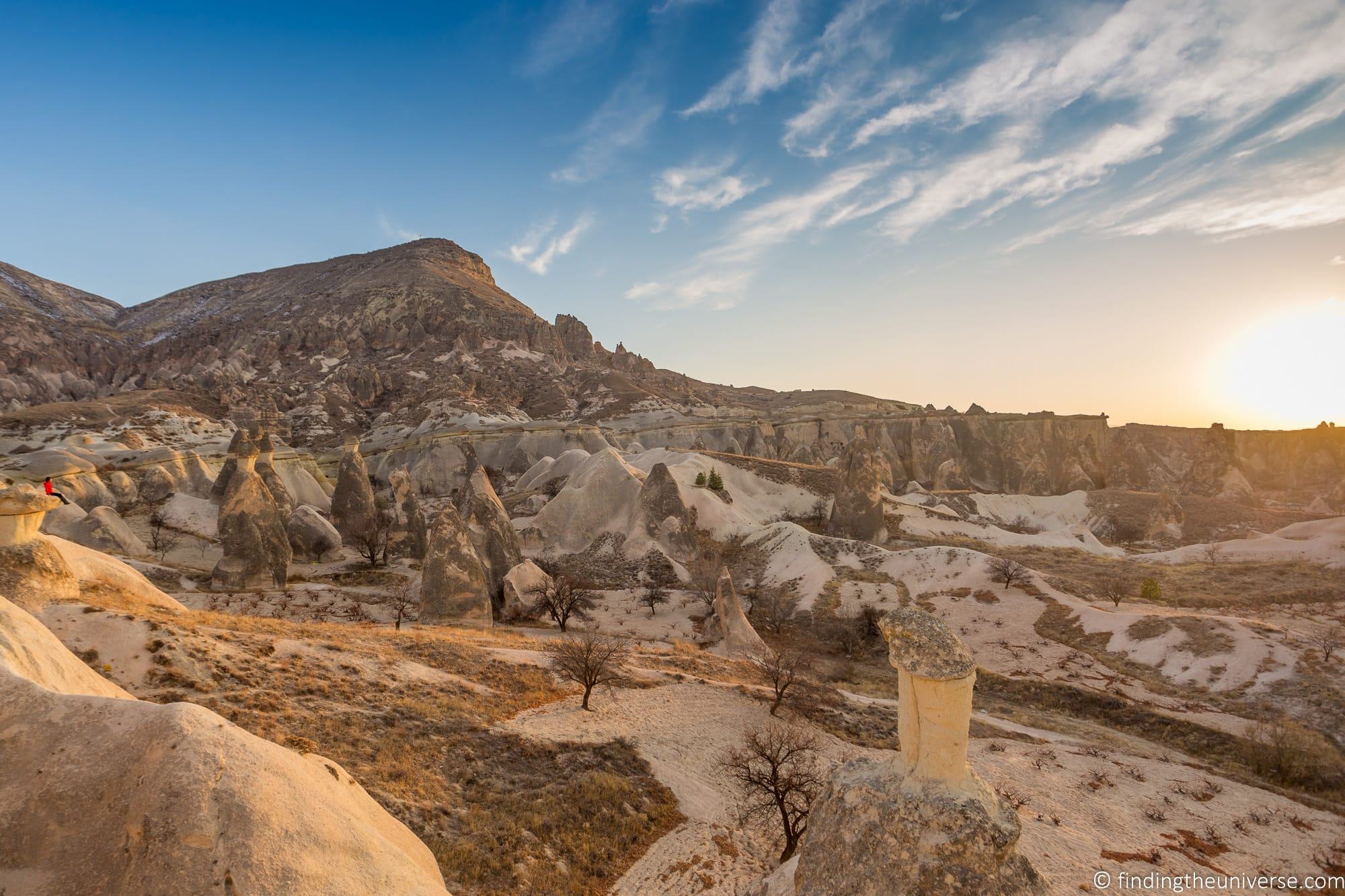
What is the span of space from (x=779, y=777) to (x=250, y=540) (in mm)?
30429

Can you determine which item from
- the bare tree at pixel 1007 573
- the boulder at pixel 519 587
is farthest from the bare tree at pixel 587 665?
the bare tree at pixel 1007 573

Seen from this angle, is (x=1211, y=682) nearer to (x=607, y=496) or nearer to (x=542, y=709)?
(x=542, y=709)

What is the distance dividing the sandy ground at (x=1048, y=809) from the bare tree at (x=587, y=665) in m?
0.66

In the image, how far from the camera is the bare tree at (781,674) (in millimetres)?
18531

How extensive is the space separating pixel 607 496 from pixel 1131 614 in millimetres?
32071

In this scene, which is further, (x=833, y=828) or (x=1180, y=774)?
(x=1180, y=774)

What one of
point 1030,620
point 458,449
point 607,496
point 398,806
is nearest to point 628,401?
point 458,449

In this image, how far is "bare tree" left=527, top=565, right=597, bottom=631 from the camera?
29.0 m

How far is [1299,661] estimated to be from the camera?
817 inches

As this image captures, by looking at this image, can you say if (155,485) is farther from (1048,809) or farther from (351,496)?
(1048,809)

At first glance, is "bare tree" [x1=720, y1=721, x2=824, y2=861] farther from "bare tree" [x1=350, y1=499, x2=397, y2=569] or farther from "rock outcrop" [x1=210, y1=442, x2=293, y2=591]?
"bare tree" [x1=350, y1=499, x2=397, y2=569]

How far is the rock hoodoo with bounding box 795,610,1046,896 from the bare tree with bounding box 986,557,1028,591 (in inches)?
1148

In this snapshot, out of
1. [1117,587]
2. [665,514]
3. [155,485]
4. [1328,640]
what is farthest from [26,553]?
[155,485]

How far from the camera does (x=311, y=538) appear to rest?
4100 cm
